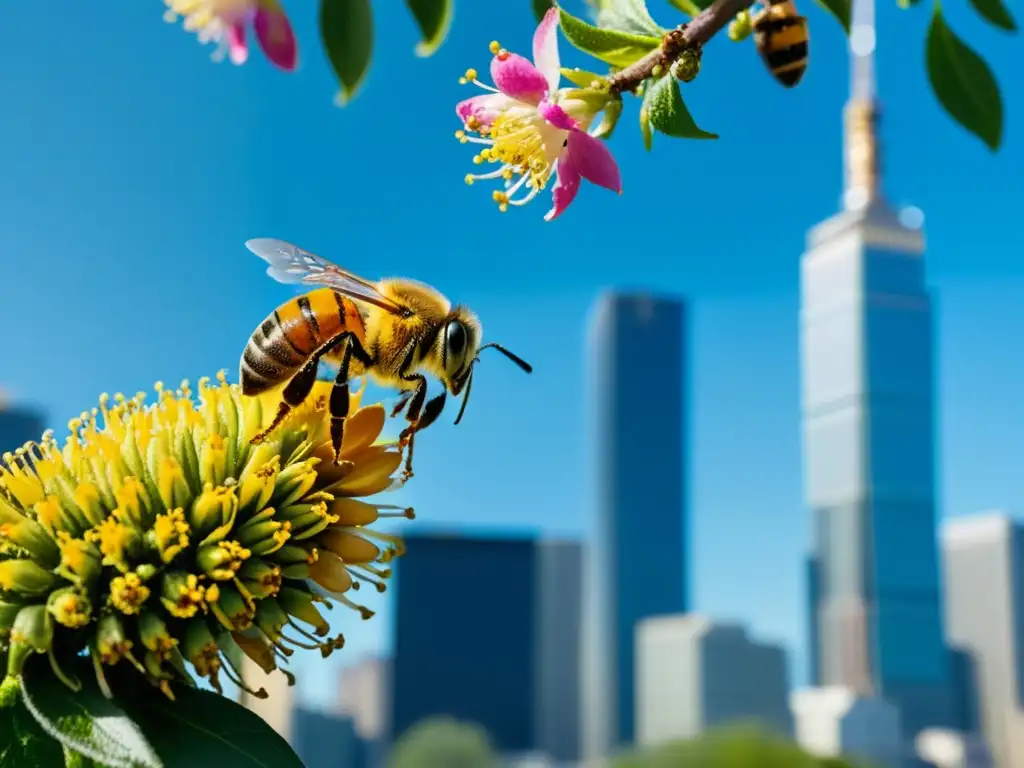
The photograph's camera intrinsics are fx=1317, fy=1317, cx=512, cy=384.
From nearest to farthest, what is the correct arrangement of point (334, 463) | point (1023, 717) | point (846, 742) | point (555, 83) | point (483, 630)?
point (334, 463) → point (555, 83) → point (846, 742) → point (1023, 717) → point (483, 630)

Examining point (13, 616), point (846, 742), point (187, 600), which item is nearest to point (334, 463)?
point (187, 600)

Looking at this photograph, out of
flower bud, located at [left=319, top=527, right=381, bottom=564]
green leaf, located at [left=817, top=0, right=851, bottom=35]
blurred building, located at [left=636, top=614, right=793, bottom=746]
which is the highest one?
green leaf, located at [left=817, top=0, right=851, bottom=35]

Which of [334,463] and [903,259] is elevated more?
[903,259]

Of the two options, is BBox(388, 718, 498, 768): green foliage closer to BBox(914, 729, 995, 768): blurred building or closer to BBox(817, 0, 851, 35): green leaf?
BBox(914, 729, 995, 768): blurred building

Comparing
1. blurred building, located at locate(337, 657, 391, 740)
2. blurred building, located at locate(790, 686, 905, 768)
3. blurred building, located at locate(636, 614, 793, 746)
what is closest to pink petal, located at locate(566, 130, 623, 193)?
blurred building, located at locate(790, 686, 905, 768)

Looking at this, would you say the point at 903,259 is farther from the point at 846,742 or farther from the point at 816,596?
the point at 846,742

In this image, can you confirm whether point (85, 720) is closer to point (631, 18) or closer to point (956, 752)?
point (631, 18)
